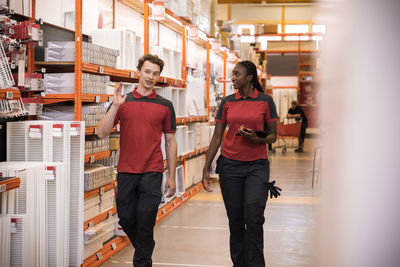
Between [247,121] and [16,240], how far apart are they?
5.98 feet

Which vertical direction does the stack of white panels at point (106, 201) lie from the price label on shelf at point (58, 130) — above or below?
below

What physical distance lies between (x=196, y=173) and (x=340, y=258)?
29.2 feet

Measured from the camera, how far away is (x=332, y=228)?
591mm

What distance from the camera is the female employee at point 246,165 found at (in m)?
3.68

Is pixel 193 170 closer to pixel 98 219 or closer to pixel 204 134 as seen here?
pixel 204 134

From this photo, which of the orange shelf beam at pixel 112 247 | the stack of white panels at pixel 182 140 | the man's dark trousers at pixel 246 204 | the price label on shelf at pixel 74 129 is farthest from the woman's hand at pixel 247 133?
the stack of white panels at pixel 182 140

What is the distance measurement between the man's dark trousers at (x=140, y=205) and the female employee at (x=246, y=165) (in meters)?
0.56

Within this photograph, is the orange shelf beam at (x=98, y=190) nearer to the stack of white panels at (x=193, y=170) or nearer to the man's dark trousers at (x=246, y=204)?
the man's dark trousers at (x=246, y=204)

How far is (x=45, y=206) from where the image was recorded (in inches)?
150

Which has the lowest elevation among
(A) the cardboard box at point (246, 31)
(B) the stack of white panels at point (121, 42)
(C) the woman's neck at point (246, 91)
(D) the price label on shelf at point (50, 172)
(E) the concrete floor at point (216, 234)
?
(E) the concrete floor at point (216, 234)

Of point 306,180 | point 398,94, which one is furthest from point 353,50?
point 306,180

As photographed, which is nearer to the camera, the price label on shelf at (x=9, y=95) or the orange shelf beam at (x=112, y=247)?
the price label on shelf at (x=9, y=95)

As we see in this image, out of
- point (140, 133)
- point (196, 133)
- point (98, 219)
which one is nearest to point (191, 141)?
point (196, 133)

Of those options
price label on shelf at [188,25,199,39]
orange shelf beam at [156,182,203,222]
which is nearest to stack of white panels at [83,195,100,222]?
orange shelf beam at [156,182,203,222]
